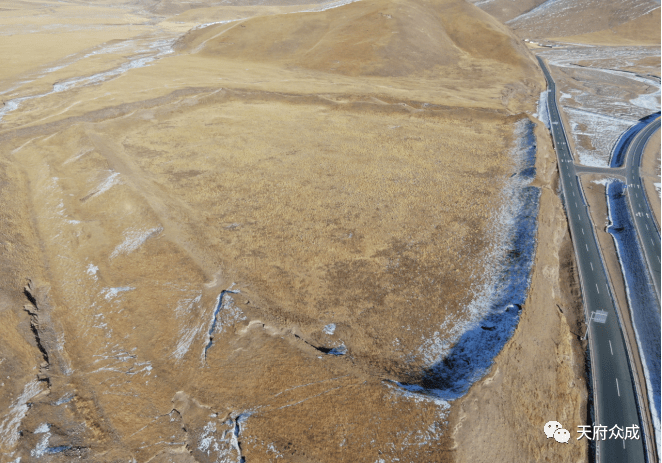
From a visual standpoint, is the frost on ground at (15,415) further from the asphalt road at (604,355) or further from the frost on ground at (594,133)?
the frost on ground at (594,133)

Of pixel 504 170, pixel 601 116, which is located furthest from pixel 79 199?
pixel 601 116

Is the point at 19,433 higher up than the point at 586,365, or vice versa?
the point at 19,433

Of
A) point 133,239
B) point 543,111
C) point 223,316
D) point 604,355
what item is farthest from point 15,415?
point 543,111

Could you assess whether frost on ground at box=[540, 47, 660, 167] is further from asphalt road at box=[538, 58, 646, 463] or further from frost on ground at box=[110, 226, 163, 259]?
frost on ground at box=[110, 226, 163, 259]

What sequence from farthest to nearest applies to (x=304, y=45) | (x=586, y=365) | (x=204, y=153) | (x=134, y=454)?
(x=304, y=45), (x=204, y=153), (x=586, y=365), (x=134, y=454)

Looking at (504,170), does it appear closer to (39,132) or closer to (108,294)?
(108,294)

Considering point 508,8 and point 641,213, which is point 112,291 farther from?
point 508,8

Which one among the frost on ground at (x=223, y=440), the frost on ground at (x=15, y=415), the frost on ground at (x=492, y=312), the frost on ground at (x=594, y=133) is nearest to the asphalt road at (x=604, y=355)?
the frost on ground at (x=492, y=312)
